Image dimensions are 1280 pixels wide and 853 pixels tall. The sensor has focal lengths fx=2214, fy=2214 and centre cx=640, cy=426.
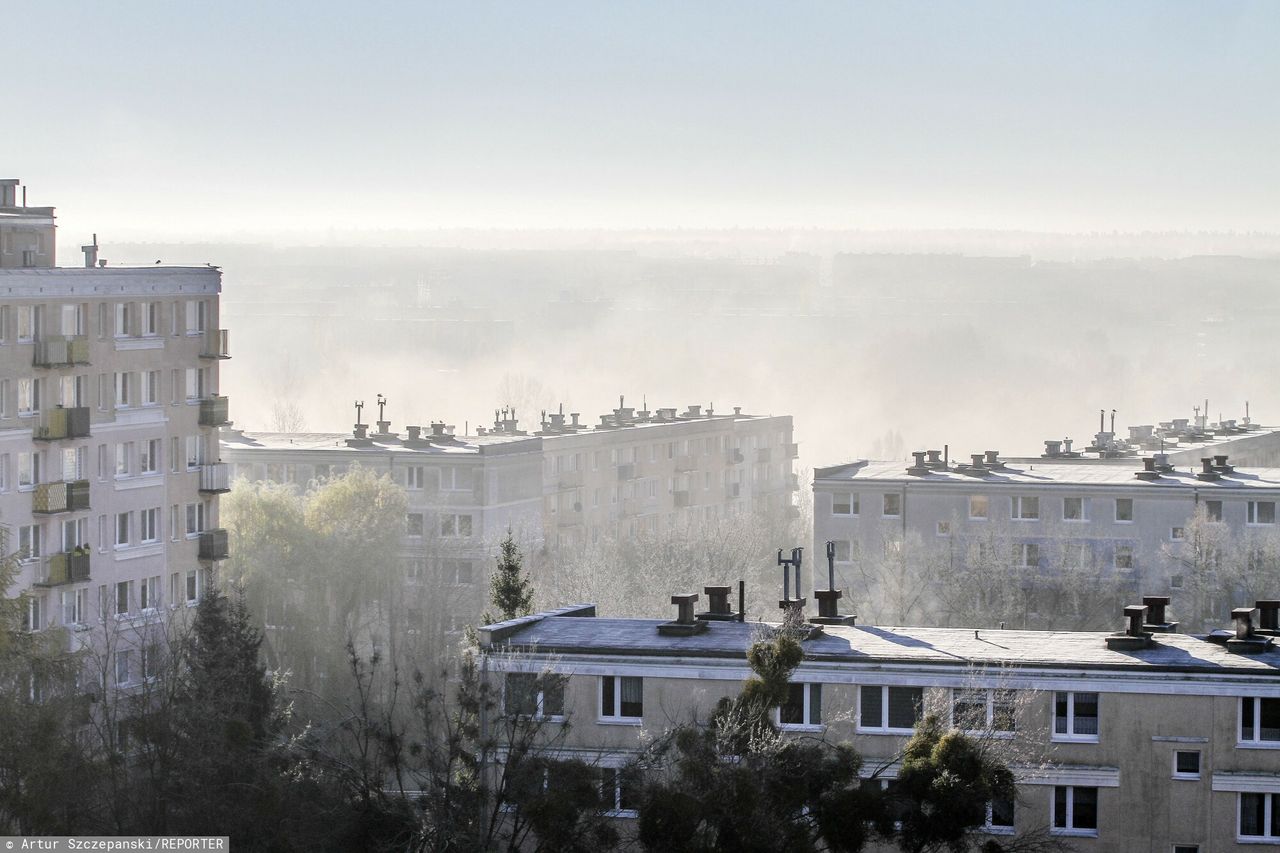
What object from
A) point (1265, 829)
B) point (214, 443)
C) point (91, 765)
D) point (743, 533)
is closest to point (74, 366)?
point (214, 443)

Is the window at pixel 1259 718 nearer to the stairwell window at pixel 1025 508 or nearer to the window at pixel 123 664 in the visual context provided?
the window at pixel 123 664

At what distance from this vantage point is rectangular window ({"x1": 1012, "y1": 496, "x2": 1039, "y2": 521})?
247 ft

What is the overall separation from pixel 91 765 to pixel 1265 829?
1783 centimetres

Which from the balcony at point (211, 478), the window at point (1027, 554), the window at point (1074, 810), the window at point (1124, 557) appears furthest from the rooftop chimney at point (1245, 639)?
the window at point (1124, 557)

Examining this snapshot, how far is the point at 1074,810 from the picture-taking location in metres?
34.3

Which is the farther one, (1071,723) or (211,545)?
(211,545)

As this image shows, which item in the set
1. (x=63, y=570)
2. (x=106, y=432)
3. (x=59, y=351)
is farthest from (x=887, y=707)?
(x=106, y=432)

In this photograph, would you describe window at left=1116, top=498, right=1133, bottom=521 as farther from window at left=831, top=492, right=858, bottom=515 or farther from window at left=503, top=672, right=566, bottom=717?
window at left=503, top=672, right=566, bottom=717

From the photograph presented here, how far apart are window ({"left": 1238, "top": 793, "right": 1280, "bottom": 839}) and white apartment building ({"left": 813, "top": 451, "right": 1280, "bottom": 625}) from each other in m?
37.5

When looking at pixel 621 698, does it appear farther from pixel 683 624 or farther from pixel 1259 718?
pixel 1259 718

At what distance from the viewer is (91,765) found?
33000mm

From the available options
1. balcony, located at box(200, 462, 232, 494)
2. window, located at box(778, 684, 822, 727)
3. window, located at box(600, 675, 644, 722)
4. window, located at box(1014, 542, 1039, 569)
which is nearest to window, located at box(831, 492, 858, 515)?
window, located at box(1014, 542, 1039, 569)

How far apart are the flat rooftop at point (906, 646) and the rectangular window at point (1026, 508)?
37401mm

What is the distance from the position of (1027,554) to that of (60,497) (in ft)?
118
